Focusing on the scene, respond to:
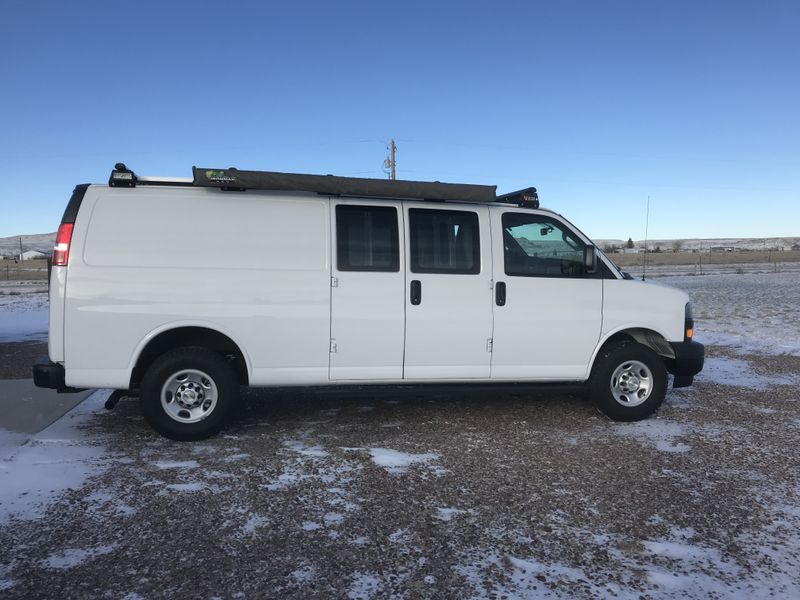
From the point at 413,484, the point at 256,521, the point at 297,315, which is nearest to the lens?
the point at 256,521

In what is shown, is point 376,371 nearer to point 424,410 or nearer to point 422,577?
point 424,410

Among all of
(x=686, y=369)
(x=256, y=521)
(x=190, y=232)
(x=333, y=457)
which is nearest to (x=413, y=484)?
(x=333, y=457)

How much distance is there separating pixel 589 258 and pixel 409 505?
297cm

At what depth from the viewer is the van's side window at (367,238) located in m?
5.00

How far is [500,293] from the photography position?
5.23m

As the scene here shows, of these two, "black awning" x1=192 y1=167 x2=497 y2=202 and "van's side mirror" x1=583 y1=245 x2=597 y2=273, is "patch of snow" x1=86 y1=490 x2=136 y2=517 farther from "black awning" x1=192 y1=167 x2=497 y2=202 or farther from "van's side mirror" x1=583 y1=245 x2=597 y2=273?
"van's side mirror" x1=583 y1=245 x2=597 y2=273

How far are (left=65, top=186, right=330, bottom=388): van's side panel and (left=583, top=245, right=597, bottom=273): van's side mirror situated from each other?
2427 mm

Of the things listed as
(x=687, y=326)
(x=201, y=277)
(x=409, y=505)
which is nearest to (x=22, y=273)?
(x=201, y=277)

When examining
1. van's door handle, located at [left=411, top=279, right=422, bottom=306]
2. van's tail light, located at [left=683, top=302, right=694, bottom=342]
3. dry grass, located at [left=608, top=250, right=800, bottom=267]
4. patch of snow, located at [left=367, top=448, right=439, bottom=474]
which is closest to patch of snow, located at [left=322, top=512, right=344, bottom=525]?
patch of snow, located at [left=367, top=448, right=439, bottom=474]

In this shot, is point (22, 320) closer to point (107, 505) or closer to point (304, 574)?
point (107, 505)

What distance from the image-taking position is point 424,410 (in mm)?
5965

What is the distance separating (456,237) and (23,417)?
4553 mm

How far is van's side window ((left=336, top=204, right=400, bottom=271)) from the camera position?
500 centimetres

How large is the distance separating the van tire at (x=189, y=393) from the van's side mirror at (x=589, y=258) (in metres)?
3.39
